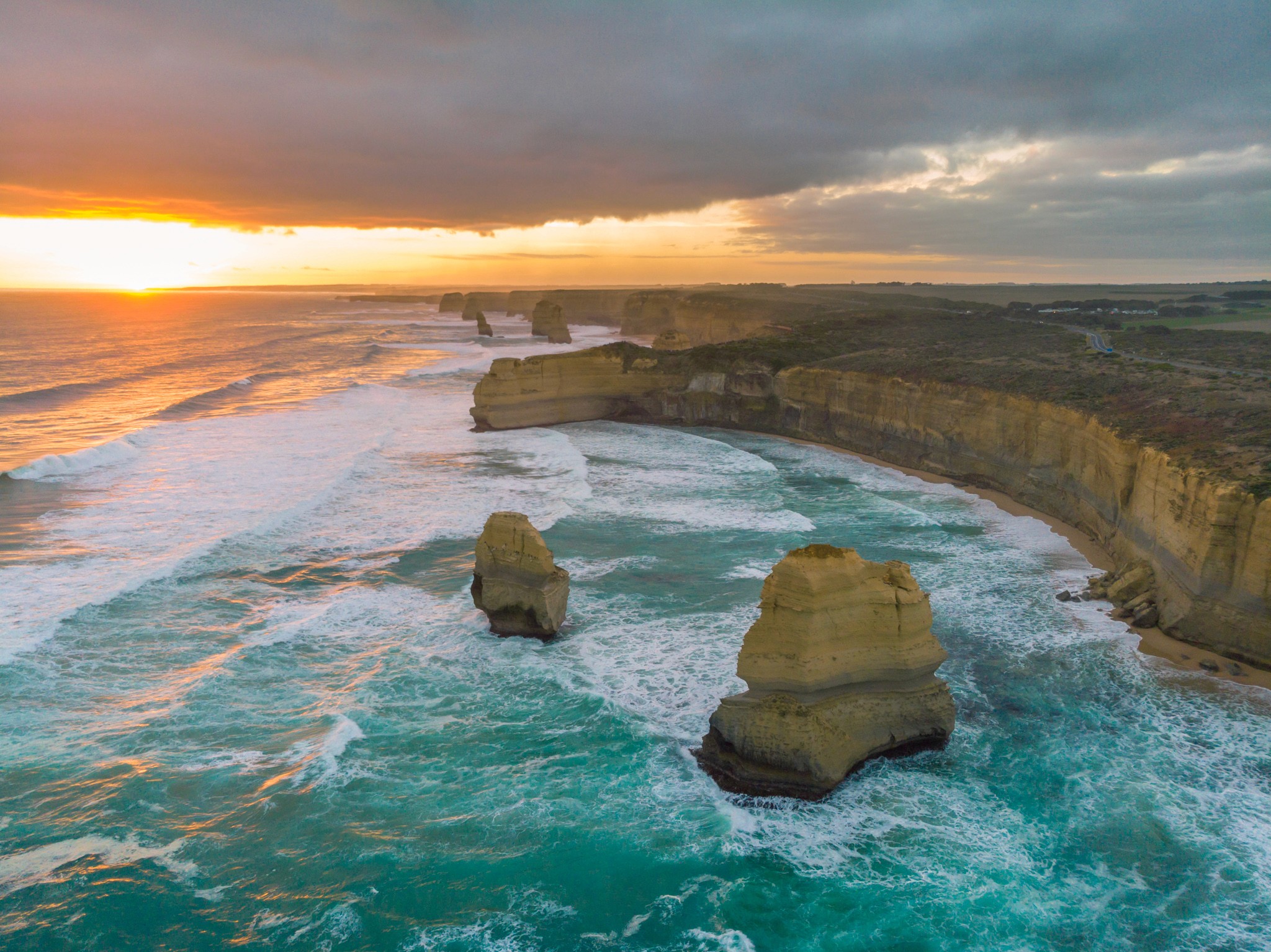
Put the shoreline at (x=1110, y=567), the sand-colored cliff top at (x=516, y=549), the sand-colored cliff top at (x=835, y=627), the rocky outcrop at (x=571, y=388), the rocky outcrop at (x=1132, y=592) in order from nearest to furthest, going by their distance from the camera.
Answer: the sand-colored cliff top at (x=835, y=627)
the shoreline at (x=1110, y=567)
the sand-colored cliff top at (x=516, y=549)
the rocky outcrop at (x=1132, y=592)
the rocky outcrop at (x=571, y=388)

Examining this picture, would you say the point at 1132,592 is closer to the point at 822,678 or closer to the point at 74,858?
the point at 822,678

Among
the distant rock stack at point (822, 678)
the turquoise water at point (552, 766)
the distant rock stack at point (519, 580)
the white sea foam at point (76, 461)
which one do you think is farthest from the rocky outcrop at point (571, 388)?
the distant rock stack at point (822, 678)

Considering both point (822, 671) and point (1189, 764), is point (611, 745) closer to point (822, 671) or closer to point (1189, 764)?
point (822, 671)

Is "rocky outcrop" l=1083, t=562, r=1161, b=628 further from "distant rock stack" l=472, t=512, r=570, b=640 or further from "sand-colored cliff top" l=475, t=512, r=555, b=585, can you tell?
"sand-colored cliff top" l=475, t=512, r=555, b=585

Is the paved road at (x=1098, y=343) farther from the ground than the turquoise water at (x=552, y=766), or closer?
farther from the ground

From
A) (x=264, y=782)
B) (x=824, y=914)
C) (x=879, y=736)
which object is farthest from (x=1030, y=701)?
(x=264, y=782)

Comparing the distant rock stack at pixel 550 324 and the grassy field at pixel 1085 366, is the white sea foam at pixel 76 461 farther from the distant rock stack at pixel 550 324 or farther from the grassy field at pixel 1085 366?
the distant rock stack at pixel 550 324

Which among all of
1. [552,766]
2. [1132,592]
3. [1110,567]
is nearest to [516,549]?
[552,766]
